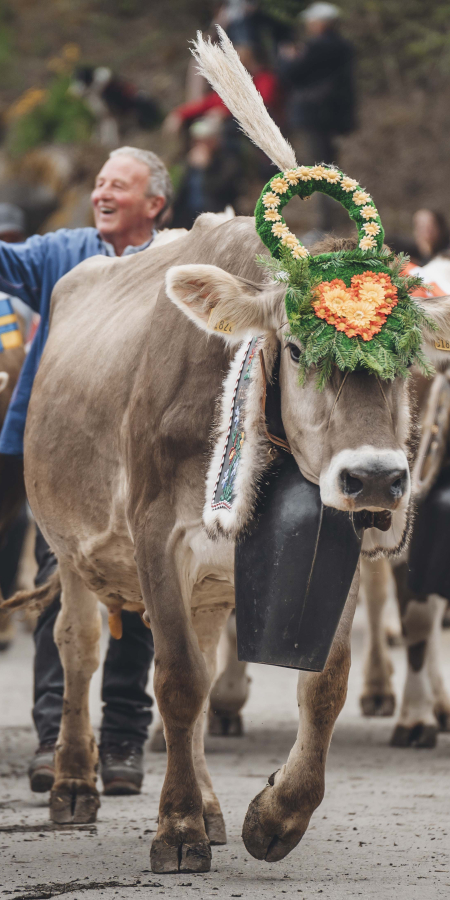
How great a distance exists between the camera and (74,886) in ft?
13.0

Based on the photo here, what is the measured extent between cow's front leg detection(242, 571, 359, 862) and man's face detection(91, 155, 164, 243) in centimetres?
257

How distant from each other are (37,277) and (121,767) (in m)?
2.11

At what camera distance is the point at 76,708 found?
5.26 meters

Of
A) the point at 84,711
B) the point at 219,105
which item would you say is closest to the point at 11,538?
the point at 84,711

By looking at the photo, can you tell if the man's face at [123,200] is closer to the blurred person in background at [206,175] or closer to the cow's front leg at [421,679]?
the cow's front leg at [421,679]

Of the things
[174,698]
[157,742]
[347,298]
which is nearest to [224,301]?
[347,298]

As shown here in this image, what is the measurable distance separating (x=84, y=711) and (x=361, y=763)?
1579 millimetres

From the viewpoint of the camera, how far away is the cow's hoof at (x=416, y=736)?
665 centimetres

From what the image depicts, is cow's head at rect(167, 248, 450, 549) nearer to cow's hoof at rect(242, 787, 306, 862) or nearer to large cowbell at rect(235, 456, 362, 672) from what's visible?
large cowbell at rect(235, 456, 362, 672)

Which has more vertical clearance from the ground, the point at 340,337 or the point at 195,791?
the point at 340,337

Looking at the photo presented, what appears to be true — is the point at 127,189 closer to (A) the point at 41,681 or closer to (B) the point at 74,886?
(A) the point at 41,681

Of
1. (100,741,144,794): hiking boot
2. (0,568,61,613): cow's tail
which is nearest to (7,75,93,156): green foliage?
(0,568,61,613): cow's tail

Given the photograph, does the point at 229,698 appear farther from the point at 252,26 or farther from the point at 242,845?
the point at 252,26

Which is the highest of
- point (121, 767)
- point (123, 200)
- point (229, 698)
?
A: point (123, 200)
